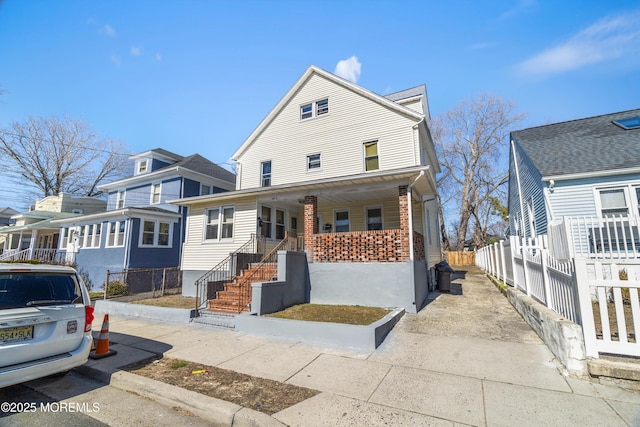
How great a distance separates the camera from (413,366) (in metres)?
4.89

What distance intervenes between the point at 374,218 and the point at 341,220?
1.58 meters

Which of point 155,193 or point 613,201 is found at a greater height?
point 155,193

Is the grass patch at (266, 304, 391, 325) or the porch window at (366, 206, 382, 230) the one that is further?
the porch window at (366, 206, 382, 230)

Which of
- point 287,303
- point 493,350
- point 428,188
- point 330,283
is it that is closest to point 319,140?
point 428,188

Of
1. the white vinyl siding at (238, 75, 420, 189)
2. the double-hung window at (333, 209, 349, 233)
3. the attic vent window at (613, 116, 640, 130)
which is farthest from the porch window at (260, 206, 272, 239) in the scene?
the attic vent window at (613, 116, 640, 130)

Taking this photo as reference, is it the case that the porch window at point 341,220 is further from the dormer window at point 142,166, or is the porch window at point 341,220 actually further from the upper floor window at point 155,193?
the dormer window at point 142,166

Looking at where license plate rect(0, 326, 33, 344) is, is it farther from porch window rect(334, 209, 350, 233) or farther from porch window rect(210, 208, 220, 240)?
porch window rect(334, 209, 350, 233)

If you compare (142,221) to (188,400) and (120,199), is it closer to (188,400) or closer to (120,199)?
(120,199)

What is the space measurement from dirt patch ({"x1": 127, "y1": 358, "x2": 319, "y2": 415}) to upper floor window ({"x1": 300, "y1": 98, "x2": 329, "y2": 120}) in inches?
479

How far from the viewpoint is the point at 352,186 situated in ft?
33.6

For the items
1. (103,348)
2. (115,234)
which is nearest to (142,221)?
(115,234)

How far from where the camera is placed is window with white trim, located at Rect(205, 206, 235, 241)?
13.3 meters

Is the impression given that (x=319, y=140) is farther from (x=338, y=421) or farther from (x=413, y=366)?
(x=338, y=421)

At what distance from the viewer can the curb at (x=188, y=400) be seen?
334 cm
